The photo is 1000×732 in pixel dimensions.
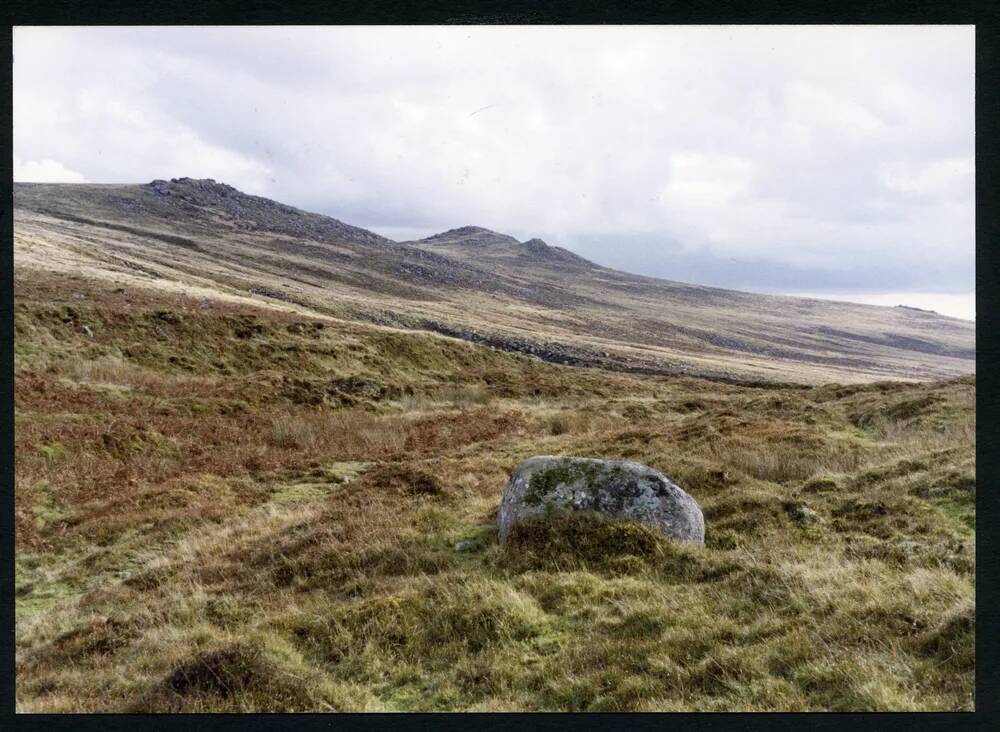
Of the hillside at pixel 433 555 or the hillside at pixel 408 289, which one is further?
the hillside at pixel 408 289

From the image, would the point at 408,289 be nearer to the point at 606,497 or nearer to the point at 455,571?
the point at 606,497

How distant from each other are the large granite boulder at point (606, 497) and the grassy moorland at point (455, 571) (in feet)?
1.17

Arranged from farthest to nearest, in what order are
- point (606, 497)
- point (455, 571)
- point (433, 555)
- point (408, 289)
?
point (408, 289), point (606, 497), point (433, 555), point (455, 571)

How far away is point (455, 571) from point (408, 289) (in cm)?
11138

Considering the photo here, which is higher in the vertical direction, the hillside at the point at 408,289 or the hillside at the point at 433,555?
the hillside at the point at 408,289

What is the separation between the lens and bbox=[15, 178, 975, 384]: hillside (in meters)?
67.9

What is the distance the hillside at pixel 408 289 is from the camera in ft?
223

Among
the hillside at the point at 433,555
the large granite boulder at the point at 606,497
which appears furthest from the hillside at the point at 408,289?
the large granite boulder at the point at 606,497

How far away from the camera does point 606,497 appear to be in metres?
8.84

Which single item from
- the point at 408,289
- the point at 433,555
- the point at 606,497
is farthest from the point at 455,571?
the point at 408,289

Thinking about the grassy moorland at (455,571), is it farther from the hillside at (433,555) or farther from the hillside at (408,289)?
the hillside at (408,289)

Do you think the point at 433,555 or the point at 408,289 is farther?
the point at 408,289

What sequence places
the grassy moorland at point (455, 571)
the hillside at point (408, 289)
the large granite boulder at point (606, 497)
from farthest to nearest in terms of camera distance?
the hillside at point (408, 289)
the large granite boulder at point (606, 497)
the grassy moorland at point (455, 571)

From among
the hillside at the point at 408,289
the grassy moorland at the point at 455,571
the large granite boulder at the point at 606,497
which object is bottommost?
the grassy moorland at the point at 455,571
